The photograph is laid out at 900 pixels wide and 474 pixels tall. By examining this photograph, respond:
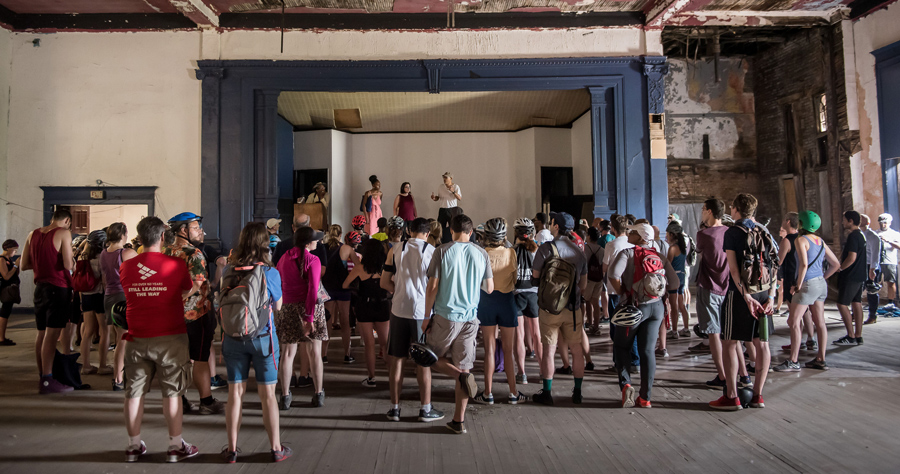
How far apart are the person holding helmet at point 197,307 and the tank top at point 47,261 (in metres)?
1.47

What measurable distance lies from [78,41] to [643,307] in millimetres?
11312

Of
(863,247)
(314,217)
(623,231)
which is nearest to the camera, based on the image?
(623,231)

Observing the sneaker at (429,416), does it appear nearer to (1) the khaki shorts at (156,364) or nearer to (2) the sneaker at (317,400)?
(2) the sneaker at (317,400)

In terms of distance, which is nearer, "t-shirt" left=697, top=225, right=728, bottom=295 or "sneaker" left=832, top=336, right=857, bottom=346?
"t-shirt" left=697, top=225, right=728, bottom=295

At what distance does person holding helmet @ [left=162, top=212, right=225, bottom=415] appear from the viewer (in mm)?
3819

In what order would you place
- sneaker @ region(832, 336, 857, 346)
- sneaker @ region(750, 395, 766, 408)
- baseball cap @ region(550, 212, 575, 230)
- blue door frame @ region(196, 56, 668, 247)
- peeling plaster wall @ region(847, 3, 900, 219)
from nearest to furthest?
1. sneaker @ region(750, 395, 766, 408)
2. baseball cap @ region(550, 212, 575, 230)
3. sneaker @ region(832, 336, 857, 346)
4. blue door frame @ region(196, 56, 668, 247)
5. peeling plaster wall @ region(847, 3, 900, 219)

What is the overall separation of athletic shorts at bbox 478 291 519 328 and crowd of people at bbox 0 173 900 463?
12 millimetres

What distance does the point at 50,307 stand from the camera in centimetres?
489

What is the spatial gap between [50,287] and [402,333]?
143 inches

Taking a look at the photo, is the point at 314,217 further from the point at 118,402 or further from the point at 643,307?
the point at 643,307

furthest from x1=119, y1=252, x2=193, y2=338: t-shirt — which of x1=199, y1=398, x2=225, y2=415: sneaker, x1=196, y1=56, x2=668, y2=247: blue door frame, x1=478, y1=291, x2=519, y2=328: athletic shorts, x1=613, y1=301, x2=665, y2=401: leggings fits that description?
x1=196, y1=56, x2=668, y2=247: blue door frame

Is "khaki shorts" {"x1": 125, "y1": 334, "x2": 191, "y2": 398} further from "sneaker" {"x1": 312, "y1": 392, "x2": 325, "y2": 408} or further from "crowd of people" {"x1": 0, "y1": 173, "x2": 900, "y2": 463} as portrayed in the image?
"sneaker" {"x1": 312, "y1": 392, "x2": 325, "y2": 408}

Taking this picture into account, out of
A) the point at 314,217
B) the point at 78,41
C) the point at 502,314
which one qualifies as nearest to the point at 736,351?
the point at 502,314

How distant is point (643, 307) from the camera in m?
4.17
